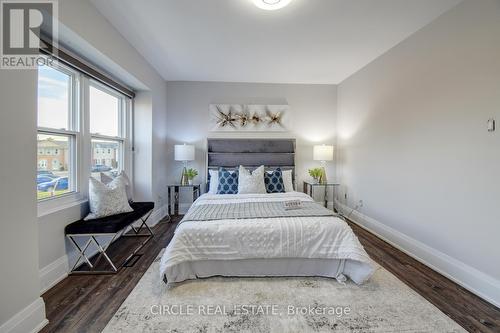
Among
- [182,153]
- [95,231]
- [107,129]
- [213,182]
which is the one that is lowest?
[95,231]

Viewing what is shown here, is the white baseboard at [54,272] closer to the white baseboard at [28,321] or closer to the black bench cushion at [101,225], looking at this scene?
the black bench cushion at [101,225]

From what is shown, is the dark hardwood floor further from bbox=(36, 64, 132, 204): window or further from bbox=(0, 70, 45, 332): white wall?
bbox=(36, 64, 132, 204): window

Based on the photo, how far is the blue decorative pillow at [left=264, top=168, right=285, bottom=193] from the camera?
3.85m

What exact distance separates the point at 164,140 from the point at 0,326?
3428 millimetres

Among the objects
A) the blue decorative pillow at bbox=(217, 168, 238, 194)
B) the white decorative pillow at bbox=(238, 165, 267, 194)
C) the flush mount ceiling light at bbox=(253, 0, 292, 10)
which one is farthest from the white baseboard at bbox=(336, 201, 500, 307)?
the flush mount ceiling light at bbox=(253, 0, 292, 10)

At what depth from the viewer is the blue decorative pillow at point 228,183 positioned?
12.4 ft

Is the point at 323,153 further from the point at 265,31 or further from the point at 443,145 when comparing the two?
the point at 265,31

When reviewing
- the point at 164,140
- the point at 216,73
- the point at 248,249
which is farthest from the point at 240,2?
the point at 164,140

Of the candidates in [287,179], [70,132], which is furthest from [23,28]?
[287,179]

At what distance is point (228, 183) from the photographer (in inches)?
150

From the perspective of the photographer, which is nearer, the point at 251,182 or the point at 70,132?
the point at 70,132

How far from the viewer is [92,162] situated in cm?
281

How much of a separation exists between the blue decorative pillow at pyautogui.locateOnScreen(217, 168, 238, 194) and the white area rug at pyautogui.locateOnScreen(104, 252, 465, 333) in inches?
67.5

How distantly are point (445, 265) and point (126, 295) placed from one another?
315 cm
